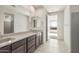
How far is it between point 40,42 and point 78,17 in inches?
68.2

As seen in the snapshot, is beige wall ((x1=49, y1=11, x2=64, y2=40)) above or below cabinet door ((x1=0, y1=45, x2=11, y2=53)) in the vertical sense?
above

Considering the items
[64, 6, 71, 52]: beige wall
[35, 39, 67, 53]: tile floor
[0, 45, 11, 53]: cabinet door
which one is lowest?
[35, 39, 67, 53]: tile floor

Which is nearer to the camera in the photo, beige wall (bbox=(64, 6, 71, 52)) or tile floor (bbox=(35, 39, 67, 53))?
tile floor (bbox=(35, 39, 67, 53))

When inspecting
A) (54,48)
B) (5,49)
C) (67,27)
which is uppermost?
(67,27)

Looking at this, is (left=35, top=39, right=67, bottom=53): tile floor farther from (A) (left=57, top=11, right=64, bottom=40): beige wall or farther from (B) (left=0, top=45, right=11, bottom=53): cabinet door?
(B) (left=0, top=45, right=11, bottom=53): cabinet door

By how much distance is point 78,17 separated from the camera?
197 centimetres

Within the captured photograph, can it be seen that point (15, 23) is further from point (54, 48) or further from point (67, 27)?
point (67, 27)

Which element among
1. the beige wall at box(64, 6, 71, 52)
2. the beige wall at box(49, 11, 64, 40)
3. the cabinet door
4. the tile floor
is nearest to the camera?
the cabinet door

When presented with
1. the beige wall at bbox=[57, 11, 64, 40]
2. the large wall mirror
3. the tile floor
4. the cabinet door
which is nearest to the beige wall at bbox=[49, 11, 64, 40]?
the beige wall at bbox=[57, 11, 64, 40]

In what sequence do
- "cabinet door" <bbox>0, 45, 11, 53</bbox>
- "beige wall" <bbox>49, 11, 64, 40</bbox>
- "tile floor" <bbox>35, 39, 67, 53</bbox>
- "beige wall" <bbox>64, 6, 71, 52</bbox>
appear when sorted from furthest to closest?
"beige wall" <bbox>49, 11, 64, 40</bbox> < "beige wall" <bbox>64, 6, 71, 52</bbox> < "tile floor" <bbox>35, 39, 67, 53</bbox> < "cabinet door" <bbox>0, 45, 11, 53</bbox>

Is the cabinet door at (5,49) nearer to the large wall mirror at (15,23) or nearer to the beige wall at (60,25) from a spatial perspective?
the large wall mirror at (15,23)

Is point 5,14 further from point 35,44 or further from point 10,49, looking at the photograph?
point 35,44

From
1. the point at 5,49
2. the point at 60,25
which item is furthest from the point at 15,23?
the point at 60,25
